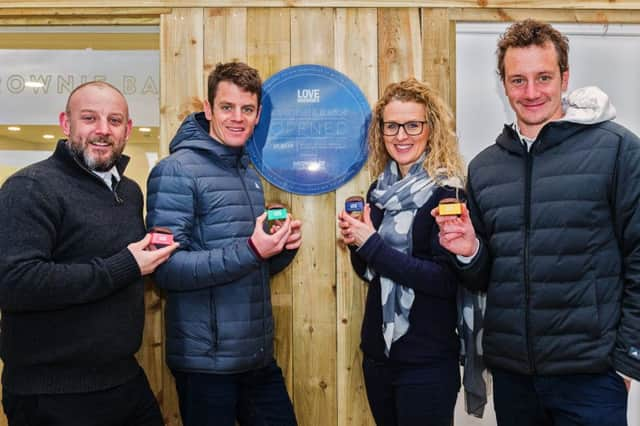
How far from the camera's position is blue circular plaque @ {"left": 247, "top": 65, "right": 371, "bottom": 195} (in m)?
2.95

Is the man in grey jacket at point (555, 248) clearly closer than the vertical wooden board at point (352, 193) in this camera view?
Yes

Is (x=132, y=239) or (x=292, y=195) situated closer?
(x=132, y=239)

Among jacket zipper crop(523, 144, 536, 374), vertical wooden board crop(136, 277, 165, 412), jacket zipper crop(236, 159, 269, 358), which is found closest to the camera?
jacket zipper crop(523, 144, 536, 374)

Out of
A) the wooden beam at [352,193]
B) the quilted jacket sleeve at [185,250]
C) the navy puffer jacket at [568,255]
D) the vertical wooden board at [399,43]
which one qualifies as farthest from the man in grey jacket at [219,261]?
the navy puffer jacket at [568,255]

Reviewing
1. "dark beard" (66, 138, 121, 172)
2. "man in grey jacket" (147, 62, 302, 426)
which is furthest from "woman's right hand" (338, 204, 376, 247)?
"dark beard" (66, 138, 121, 172)

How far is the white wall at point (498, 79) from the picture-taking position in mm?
3021

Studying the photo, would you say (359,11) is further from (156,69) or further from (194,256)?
(194,256)

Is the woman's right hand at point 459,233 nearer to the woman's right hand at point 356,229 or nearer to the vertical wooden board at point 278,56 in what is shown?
the woman's right hand at point 356,229

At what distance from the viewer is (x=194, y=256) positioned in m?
2.30

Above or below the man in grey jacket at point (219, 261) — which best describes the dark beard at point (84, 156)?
above

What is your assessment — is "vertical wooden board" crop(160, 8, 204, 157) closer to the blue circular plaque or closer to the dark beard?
the blue circular plaque

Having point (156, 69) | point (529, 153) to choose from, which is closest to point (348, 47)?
point (156, 69)

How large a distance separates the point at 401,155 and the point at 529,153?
21.1 inches

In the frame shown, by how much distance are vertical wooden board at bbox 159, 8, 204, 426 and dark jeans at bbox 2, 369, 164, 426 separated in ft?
2.45
